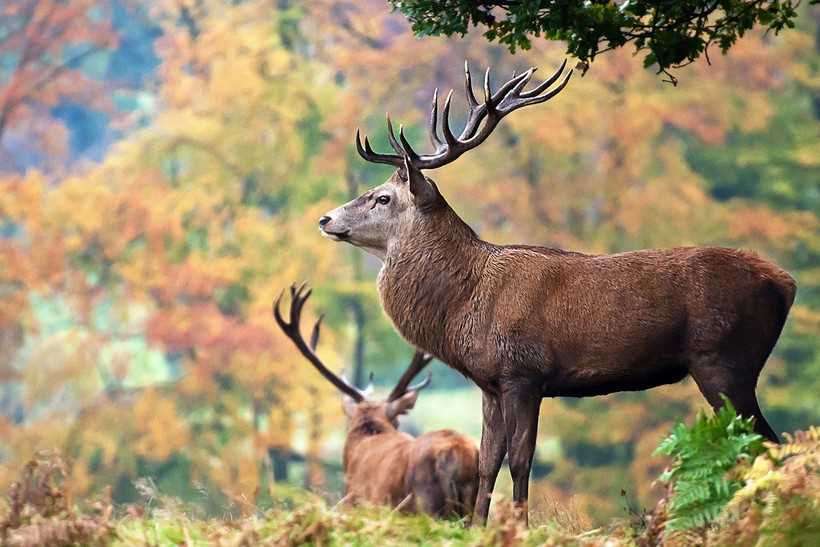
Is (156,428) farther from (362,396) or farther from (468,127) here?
(468,127)

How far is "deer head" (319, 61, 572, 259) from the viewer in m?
6.57

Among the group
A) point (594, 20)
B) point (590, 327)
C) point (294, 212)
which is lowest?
point (590, 327)

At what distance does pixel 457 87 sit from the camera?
2308 centimetres

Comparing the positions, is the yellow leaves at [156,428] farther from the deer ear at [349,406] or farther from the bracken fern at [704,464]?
the bracken fern at [704,464]

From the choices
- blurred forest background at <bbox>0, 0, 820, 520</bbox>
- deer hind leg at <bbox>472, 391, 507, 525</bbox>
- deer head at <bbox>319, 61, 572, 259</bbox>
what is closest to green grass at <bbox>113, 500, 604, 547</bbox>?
deer hind leg at <bbox>472, 391, 507, 525</bbox>

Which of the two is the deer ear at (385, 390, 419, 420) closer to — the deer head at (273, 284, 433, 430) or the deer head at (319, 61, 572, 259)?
the deer head at (273, 284, 433, 430)

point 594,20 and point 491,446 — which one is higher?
point 594,20

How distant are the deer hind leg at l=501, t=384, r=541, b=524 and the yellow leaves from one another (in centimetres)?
1459

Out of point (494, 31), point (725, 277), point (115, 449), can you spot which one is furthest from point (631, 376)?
point (115, 449)

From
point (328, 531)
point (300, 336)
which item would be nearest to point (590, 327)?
point (328, 531)

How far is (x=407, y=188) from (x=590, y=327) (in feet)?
3.92

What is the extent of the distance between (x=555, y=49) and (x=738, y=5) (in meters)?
17.3

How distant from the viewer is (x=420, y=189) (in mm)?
6617

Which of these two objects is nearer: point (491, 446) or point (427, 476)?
point (491, 446)
